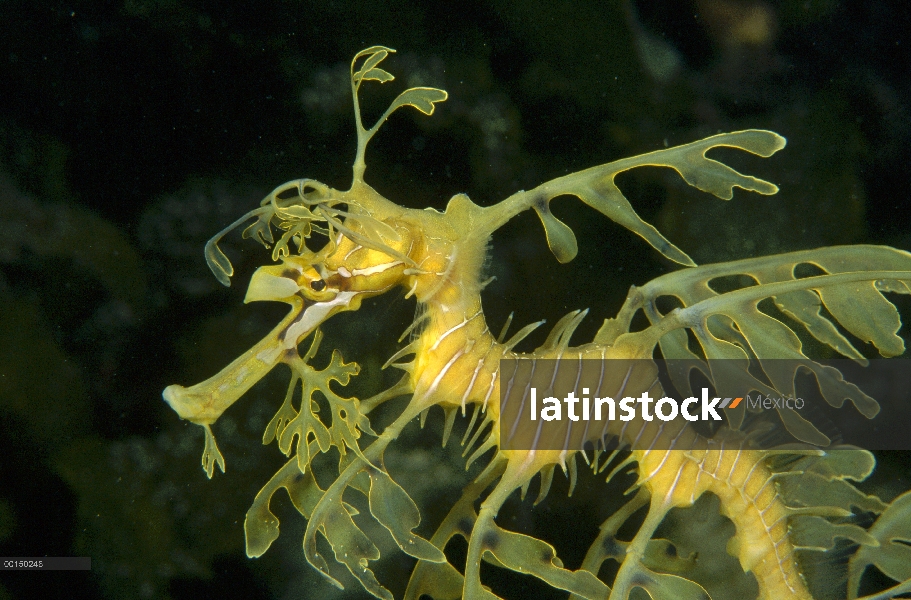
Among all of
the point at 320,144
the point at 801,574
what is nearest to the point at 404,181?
the point at 320,144

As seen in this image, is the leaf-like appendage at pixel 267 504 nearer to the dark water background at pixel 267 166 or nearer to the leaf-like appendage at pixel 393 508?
the leaf-like appendage at pixel 393 508

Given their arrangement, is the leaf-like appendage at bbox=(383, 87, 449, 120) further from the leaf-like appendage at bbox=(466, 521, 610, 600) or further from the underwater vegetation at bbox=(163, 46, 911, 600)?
the leaf-like appendage at bbox=(466, 521, 610, 600)

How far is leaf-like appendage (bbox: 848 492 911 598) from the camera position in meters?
2.04

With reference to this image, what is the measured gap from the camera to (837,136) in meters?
2.30

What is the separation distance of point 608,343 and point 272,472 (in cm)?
151

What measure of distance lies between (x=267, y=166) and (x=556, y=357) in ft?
4.30

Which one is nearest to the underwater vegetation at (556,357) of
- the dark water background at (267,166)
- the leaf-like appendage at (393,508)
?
the leaf-like appendage at (393,508)

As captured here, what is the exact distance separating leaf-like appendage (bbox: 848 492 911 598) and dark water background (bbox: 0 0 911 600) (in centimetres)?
79

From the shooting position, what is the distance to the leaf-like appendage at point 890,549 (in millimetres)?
2035

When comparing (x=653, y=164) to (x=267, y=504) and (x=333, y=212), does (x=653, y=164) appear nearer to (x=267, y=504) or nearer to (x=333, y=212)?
(x=333, y=212)

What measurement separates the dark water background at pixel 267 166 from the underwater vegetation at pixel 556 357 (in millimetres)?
504

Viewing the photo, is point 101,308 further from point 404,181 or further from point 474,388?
point 474,388

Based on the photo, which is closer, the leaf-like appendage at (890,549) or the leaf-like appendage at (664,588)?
the leaf-like appendage at (664,588)

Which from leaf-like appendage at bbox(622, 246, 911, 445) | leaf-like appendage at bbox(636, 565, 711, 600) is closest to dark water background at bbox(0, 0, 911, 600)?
leaf-like appendage at bbox(622, 246, 911, 445)
